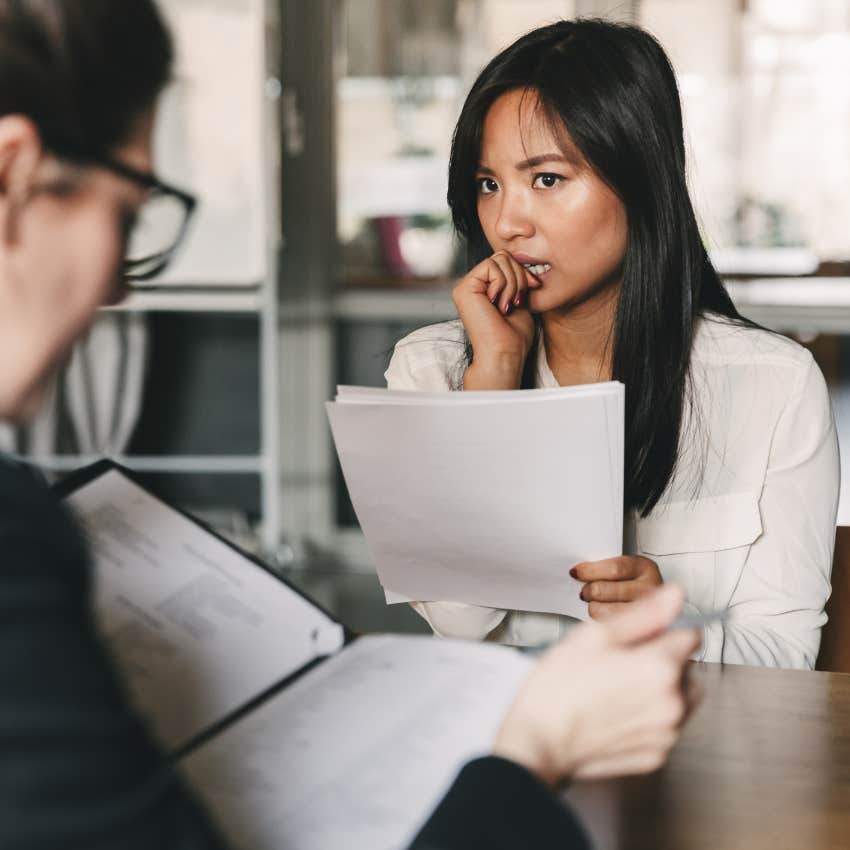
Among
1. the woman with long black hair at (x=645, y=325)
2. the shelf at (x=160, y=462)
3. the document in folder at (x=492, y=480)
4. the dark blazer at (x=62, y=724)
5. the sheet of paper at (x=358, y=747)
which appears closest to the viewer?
the dark blazer at (x=62, y=724)

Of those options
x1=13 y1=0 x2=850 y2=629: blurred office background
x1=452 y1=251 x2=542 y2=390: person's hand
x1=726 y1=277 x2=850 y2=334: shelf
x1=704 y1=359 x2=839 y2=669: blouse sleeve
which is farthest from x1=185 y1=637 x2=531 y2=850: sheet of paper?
x1=726 y1=277 x2=850 y2=334: shelf

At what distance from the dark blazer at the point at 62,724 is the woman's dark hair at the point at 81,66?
0.16 meters

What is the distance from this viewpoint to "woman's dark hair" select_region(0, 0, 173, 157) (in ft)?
1.55

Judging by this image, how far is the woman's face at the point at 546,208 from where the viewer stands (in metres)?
1.31

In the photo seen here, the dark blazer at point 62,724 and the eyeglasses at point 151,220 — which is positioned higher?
the eyeglasses at point 151,220

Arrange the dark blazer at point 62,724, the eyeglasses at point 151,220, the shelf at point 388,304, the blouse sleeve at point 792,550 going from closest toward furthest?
the dark blazer at point 62,724, the eyeglasses at point 151,220, the blouse sleeve at point 792,550, the shelf at point 388,304

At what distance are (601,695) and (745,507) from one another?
2.57 ft

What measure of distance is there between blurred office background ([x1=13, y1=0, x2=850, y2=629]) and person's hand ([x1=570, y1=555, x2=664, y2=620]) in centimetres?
205

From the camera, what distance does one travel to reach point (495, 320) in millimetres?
1357

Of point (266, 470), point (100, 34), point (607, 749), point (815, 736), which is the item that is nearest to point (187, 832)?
point (607, 749)

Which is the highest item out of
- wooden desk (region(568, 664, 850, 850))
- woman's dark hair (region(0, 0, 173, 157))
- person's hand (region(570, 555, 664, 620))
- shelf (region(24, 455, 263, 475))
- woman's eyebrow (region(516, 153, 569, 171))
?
woman's eyebrow (region(516, 153, 569, 171))

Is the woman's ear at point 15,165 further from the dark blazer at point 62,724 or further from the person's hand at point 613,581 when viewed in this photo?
the person's hand at point 613,581

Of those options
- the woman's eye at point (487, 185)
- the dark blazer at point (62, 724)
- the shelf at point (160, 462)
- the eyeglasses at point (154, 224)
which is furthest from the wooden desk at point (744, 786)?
the shelf at point (160, 462)

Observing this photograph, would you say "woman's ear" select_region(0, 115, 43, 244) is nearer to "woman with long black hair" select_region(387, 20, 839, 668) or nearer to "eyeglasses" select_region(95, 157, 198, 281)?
"eyeglasses" select_region(95, 157, 198, 281)
